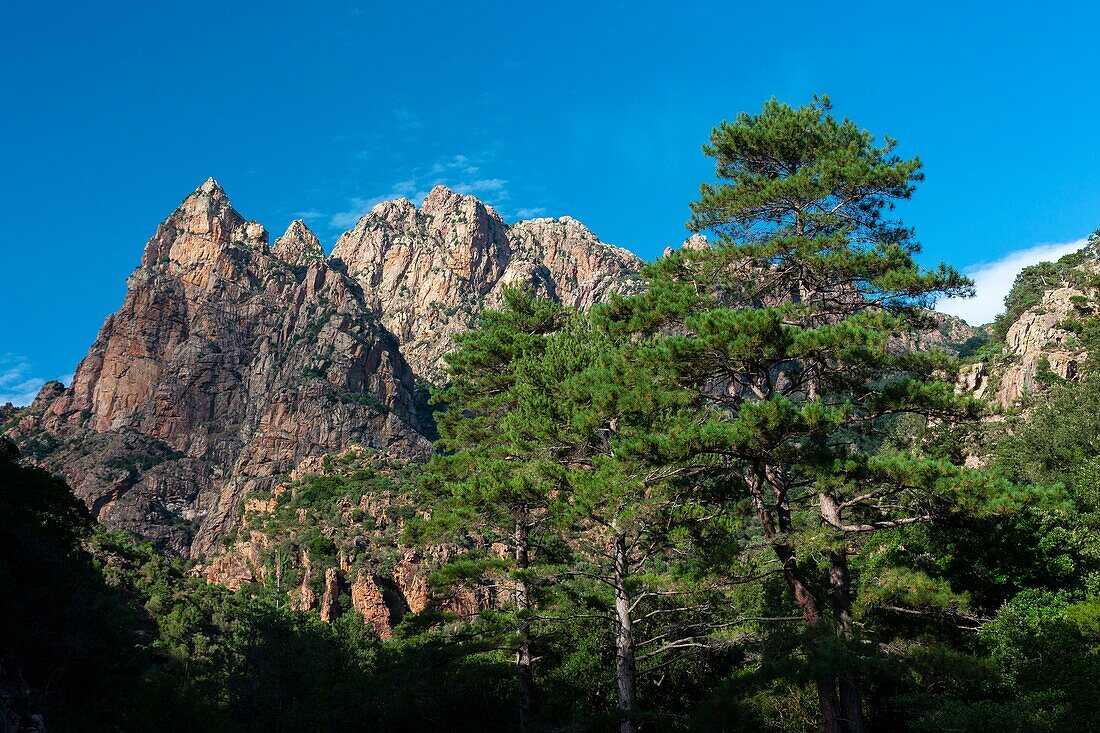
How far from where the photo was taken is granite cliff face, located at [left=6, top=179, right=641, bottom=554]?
101625mm

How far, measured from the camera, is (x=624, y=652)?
1554 centimetres

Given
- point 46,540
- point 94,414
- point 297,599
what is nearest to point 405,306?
point 94,414

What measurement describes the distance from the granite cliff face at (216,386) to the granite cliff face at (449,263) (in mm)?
11060

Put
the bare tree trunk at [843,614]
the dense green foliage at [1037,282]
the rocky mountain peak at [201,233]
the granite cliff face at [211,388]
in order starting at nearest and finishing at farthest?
the bare tree trunk at [843,614] → the dense green foliage at [1037,282] → the granite cliff face at [211,388] → the rocky mountain peak at [201,233]

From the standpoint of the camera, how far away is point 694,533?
15.6 metres

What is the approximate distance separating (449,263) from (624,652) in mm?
163576

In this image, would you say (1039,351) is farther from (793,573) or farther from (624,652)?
(624,652)

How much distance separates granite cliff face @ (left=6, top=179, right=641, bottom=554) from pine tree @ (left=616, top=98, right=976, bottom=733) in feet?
239

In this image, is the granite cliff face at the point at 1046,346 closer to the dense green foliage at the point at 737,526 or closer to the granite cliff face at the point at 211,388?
the dense green foliage at the point at 737,526

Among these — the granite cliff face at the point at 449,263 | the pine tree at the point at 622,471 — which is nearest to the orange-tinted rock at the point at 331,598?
the pine tree at the point at 622,471

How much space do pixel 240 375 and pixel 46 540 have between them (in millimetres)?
96675

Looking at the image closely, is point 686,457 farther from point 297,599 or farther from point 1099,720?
point 297,599

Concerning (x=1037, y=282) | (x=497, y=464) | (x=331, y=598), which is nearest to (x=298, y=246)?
(x=331, y=598)

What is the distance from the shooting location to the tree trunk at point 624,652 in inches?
585
